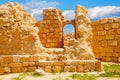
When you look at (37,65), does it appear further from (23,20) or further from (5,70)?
(23,20)

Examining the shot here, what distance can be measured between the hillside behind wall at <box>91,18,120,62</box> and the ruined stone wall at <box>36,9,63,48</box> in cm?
257

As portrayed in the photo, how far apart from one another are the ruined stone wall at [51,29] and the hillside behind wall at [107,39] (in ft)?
8.43

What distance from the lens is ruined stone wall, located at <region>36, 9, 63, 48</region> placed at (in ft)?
66.3

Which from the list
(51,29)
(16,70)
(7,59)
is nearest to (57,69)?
(16,70)

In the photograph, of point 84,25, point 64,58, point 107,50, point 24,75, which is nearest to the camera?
point 24,75

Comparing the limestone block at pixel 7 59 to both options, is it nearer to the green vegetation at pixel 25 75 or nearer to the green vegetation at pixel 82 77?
the green vegetation at pixel 25 75

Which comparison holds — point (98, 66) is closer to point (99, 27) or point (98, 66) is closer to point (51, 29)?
point (99, 27)

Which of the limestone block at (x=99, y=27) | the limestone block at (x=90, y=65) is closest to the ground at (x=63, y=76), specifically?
the limestone block at (x=90, y=65)

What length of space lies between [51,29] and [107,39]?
3898 millimetres

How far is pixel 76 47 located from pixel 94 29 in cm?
568

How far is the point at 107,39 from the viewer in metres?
20.2

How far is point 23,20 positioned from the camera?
51.1 ft

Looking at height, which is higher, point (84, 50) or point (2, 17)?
point (2, 17)

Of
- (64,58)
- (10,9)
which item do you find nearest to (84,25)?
(64,58)
